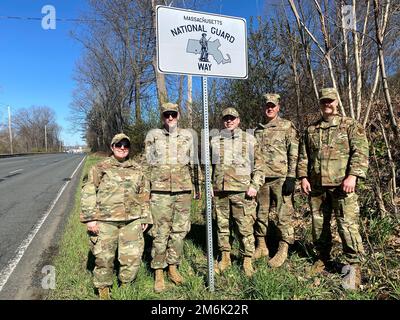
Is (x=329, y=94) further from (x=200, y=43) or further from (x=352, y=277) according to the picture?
(x=352, y=277)

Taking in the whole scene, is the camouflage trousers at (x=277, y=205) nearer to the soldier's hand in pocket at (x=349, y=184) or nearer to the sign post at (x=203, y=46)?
the soldier's hand in pocket at (x=349, y=184)

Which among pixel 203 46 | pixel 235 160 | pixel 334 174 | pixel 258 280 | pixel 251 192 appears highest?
pixel 203 46

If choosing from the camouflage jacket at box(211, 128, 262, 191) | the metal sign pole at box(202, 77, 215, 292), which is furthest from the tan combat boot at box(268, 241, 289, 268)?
the metal sign pole at box(202, 77, 215, 292)

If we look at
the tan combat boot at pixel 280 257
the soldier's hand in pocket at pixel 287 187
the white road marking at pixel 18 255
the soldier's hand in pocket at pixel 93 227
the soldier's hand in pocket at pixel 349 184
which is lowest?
the white road marking at pixel 18 255

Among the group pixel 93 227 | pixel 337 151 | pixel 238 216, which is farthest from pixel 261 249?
pixel 93 227

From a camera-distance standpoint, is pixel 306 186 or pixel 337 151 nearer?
pixel 337 151

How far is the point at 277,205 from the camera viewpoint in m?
4.41

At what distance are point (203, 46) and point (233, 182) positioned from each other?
1.62 metres

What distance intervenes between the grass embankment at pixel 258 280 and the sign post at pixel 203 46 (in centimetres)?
35

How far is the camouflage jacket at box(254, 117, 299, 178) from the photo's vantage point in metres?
4.31

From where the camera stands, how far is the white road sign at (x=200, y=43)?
3.08 meters

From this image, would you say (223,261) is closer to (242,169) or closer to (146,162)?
(242,169)

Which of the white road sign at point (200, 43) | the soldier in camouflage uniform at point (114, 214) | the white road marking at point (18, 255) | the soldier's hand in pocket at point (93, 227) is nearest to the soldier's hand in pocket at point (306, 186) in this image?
the white road sign at point (200, 43)

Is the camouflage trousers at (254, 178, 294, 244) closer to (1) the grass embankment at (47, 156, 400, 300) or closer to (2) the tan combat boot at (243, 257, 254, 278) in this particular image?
(1) the grass embankment at (47, 156, 400, 300)
